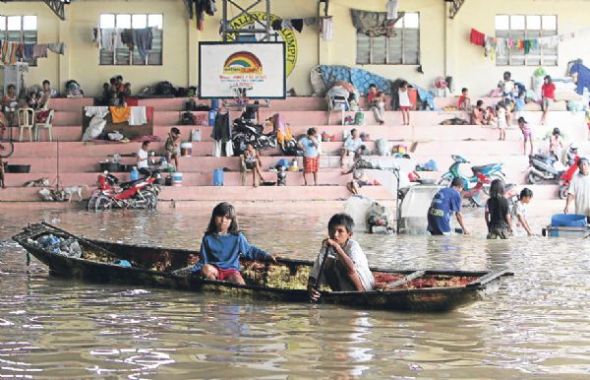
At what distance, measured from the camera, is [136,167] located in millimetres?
23438

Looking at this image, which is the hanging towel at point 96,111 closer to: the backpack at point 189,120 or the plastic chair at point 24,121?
the plastic chair at point 24,121

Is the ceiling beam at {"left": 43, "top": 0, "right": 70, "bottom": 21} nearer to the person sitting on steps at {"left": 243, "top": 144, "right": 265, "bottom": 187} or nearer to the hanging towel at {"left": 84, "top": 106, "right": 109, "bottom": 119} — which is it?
the hanging towel at {"left": 84, "top": 106, "right": 109, "bottom": 119}

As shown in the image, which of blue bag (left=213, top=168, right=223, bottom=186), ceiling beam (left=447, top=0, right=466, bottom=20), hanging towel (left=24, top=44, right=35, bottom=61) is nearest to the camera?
blue bag (left=213, top=168, right=223, bottom=186)

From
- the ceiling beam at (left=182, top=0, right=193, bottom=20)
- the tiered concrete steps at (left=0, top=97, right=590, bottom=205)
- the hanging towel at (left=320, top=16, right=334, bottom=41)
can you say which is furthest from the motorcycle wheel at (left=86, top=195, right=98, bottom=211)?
the hanging towel at (left=320, top=16, right=334, bottom=41)

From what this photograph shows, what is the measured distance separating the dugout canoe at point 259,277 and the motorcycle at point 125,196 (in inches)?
441

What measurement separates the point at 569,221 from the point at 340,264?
288 inches

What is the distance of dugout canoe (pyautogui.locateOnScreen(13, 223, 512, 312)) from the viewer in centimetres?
709

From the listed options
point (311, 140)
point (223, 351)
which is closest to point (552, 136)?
point (311, 140)

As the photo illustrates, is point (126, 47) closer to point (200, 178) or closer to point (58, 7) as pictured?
point (58, 7)

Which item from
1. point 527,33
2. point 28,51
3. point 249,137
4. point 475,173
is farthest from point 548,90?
point 28,51

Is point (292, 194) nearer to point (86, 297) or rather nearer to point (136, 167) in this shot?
point (136, 167)

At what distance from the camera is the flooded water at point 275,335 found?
5.45 metres

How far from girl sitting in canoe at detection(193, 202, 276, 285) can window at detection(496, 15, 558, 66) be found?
20787mm

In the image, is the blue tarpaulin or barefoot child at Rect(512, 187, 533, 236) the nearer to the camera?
barefoot child at Rect(512, 187, 533, 236)
